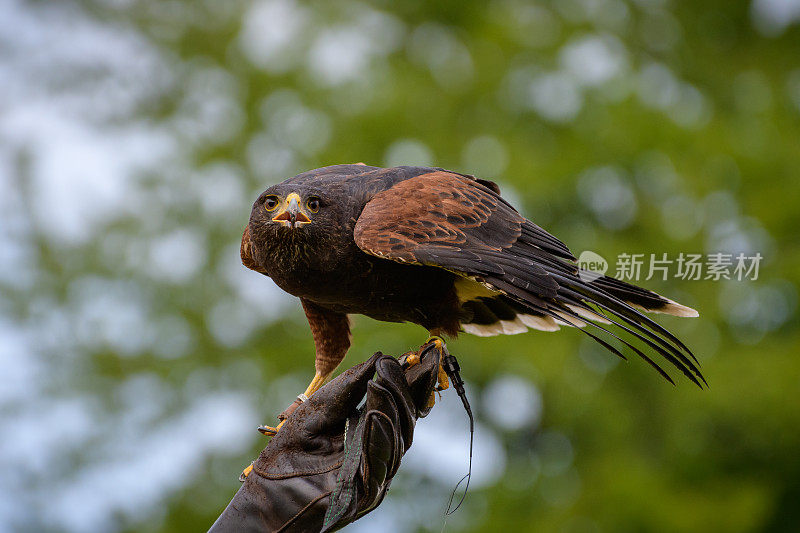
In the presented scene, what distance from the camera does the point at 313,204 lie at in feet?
9.14

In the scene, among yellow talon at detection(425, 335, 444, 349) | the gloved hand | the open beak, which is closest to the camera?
the gloved hand

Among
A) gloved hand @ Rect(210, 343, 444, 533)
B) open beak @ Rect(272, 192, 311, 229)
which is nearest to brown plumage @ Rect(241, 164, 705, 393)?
open beak @ Rect(272, 192, 311, 229)

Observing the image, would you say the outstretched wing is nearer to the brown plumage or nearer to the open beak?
the brown plumage

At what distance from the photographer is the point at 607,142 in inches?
282

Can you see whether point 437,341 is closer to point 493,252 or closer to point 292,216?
point 493,252

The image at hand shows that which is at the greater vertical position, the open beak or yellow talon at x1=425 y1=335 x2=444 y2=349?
the open beak

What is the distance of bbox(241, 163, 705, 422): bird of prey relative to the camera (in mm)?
2648

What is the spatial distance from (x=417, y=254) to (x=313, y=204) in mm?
440

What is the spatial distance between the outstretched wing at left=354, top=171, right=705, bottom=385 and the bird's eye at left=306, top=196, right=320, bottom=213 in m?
0.16

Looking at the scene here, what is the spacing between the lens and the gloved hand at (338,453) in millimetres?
2580

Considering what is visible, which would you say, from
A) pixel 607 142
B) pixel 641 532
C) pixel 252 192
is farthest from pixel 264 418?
pixel 607 142

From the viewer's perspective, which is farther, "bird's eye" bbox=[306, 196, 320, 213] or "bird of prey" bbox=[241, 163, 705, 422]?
"bird's eye" bbox=[306, 196, 320, 213]

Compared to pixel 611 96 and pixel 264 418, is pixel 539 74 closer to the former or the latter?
pixel 611 96

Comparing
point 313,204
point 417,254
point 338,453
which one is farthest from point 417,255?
point 338,453
